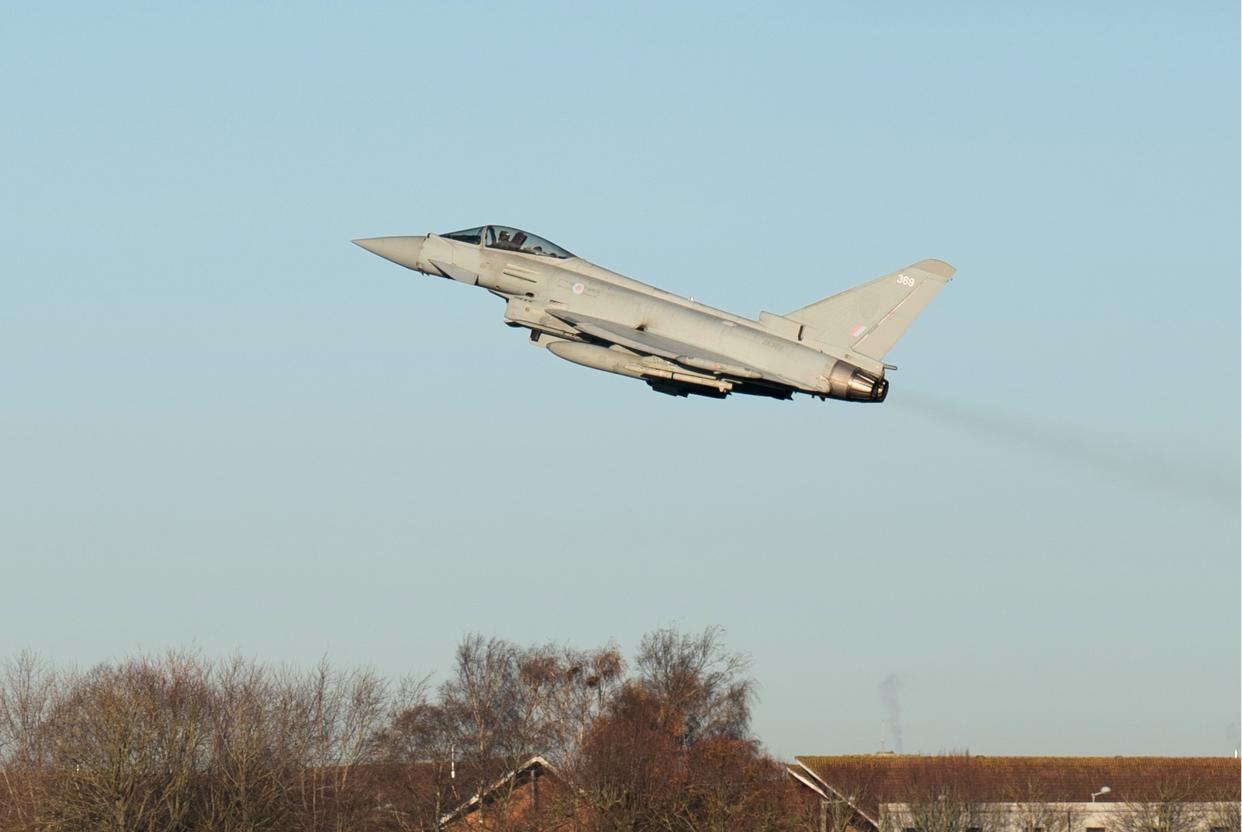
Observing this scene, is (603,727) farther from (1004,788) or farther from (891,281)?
(891,281)

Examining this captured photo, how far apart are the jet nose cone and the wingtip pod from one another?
11179mm

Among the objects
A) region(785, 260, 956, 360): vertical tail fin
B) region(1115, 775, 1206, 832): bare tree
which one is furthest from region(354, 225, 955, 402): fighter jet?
region(1115, 775, 1206, 832): bare tree

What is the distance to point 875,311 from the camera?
48156 millimetres

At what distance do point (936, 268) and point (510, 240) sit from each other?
376 inches

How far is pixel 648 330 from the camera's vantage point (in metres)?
47.7

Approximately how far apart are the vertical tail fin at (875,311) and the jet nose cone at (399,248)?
28.3ft

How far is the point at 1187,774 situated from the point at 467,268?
1235 inches

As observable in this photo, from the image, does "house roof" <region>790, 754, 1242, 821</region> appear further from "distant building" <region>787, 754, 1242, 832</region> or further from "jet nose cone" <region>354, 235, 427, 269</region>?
"jet nose cone" <region>354, 235, 427, 269</region>

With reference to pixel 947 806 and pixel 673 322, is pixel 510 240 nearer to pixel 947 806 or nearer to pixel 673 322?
pixel 673 322

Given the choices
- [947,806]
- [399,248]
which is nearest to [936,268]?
[399,248]

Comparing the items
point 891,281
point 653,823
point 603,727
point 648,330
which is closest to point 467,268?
point 648,330

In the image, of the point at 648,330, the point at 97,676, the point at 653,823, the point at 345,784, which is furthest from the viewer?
the point at 97,676

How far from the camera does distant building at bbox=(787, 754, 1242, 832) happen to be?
203 feet

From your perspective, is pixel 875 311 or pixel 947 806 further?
pixel 947 806
